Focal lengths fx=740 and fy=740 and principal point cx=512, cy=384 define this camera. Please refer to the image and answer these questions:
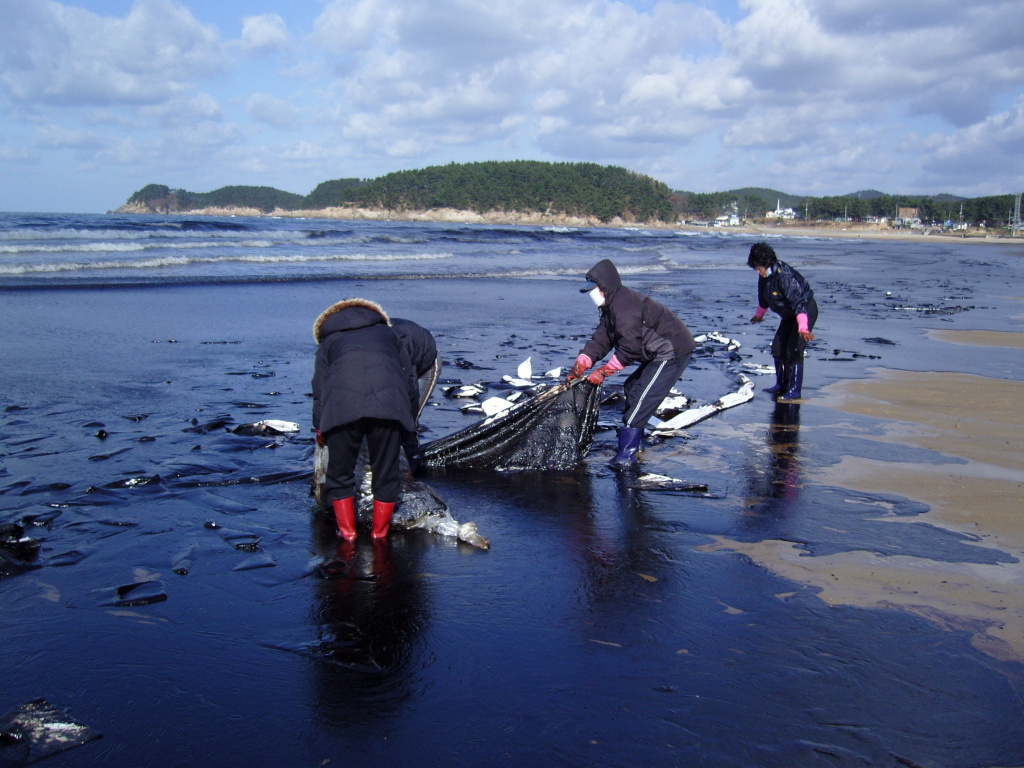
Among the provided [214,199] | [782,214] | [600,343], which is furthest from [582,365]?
[782,214]

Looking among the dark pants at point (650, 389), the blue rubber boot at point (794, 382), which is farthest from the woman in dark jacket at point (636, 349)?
the blue rubber boot at point (794, 382)

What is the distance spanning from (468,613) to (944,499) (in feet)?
12.9

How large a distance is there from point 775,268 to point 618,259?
91.3 ft

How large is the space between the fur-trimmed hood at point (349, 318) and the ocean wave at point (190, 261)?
19716 millimetres

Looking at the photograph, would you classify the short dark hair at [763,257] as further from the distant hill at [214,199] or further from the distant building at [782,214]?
the distant building at [782,214]

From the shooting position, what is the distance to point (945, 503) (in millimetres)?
5555

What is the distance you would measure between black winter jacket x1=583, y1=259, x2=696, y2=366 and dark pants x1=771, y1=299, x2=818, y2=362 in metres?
2.94

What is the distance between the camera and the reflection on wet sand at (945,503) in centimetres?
399

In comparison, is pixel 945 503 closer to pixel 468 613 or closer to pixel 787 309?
pixel 468 613

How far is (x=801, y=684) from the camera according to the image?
3264 mm

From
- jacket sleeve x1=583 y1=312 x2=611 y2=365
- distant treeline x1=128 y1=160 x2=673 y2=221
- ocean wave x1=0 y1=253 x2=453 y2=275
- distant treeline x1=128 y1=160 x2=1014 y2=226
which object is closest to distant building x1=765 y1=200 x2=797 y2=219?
distant treeline x1=128 y1=160 x2=1014 y2=226

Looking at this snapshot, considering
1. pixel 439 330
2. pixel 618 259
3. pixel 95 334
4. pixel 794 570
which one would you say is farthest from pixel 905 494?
pixel 618 259

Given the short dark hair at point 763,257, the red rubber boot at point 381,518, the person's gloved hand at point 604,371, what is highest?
the short dark hair at point 763,257

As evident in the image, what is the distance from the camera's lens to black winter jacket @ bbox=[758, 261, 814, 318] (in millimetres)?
8922
